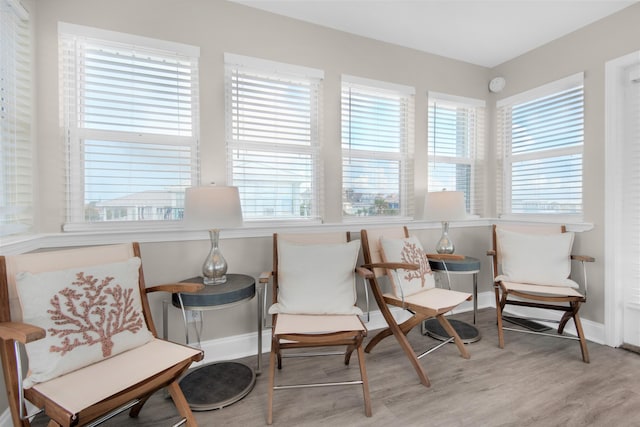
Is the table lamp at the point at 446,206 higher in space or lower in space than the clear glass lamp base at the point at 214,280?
higher

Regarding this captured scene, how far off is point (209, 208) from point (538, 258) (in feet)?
9.00

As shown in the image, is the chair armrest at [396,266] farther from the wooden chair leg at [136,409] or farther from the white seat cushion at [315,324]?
the wooden chair leg at [136,409]

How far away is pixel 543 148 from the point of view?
3152mm

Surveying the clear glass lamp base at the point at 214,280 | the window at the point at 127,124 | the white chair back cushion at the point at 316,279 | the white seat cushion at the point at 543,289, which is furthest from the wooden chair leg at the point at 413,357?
the window at the point at 127,124

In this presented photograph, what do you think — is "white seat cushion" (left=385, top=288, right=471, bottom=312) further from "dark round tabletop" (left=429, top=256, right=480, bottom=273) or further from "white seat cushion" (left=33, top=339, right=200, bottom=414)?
"white seat cushion" (left=33, top=339, right=200, bottom=414)

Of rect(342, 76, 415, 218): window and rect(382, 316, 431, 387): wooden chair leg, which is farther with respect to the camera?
rect(342, 76, 415, 218): window

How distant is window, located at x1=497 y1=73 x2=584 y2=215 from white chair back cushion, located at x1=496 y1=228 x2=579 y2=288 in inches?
18.6

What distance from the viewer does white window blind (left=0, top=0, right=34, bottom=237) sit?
1653 millimetres

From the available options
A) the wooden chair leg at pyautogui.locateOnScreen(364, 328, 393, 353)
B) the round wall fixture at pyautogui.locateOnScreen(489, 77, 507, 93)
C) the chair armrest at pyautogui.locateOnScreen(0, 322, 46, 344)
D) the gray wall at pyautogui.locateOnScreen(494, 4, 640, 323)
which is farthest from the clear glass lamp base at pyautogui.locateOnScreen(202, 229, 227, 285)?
the round wall fixture at pyautogui.locateOnScreen(489, 77, 507, 93)

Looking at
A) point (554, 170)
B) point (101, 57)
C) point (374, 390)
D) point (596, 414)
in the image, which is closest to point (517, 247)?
point (554, 170)

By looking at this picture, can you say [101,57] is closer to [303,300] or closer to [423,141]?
[303,300]

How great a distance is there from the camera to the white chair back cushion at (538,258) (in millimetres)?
2635

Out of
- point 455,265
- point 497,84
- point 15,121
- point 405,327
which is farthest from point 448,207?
point 15,121

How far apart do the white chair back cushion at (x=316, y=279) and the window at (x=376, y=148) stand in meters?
0.81
